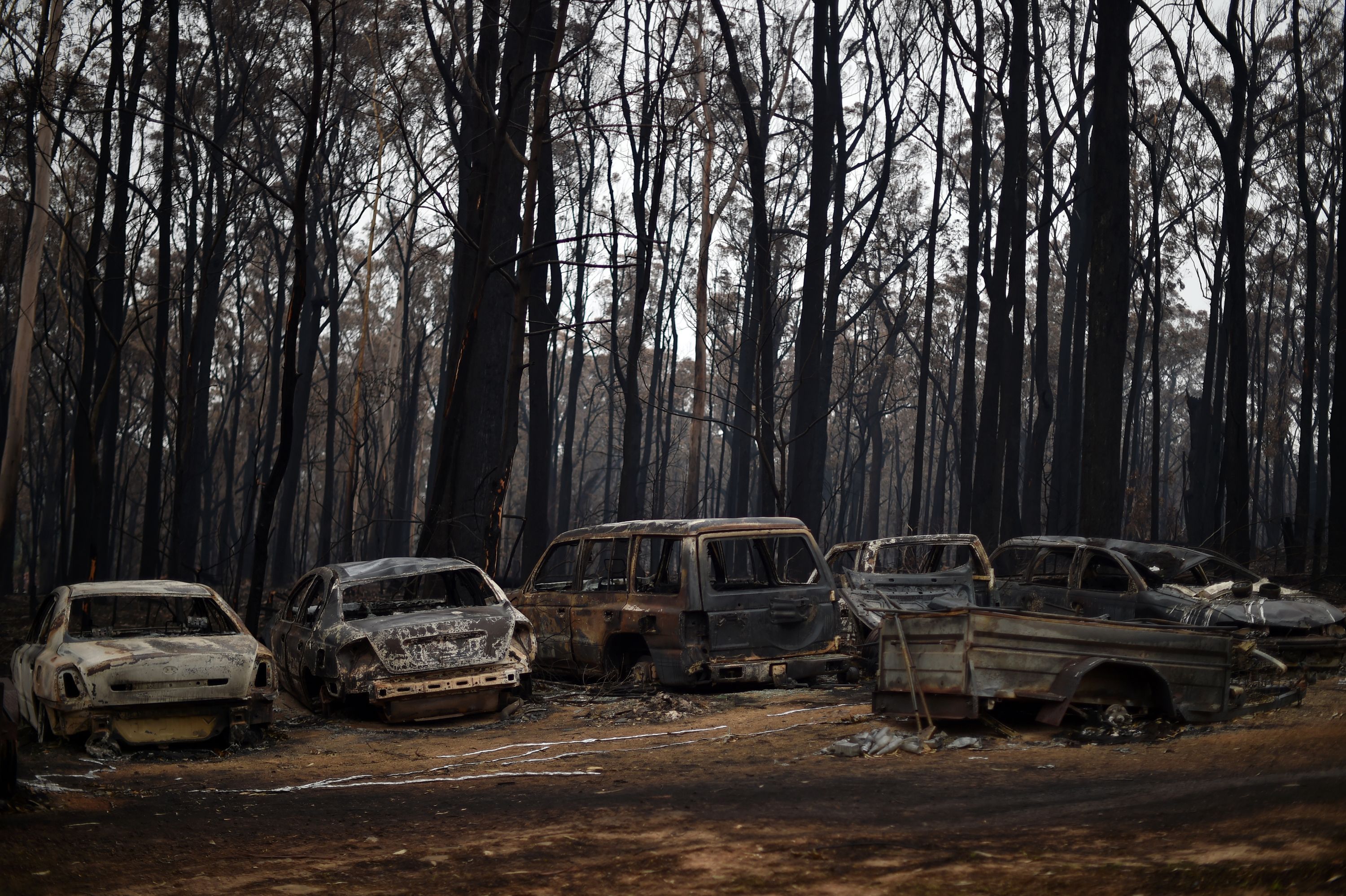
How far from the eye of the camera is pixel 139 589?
9992 millimetres

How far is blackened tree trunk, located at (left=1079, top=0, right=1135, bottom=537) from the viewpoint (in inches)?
693

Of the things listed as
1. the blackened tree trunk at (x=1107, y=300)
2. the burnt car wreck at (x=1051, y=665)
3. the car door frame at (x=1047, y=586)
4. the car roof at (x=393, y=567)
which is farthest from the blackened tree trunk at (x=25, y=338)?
the burnt car wreck at (x=1051, y=665)

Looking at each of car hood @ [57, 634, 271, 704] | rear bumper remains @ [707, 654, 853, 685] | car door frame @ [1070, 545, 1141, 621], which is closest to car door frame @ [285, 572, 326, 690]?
car hood @ [57, 634, 271, 704]

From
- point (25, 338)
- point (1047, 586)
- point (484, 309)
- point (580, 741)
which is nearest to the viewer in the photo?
point (580, 741)

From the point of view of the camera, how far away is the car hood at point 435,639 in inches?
379

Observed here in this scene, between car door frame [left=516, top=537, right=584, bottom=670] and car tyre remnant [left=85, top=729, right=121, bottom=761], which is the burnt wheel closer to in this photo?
car door frame [left=516, top=537, right=584, bottom=670]

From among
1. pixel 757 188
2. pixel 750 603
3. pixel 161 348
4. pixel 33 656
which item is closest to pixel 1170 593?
pixel 750 603

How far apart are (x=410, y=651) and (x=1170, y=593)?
23.2 feet

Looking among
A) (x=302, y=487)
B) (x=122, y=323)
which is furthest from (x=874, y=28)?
(x=302, y=487)

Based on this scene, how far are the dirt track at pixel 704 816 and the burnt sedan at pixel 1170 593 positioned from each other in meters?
1.34

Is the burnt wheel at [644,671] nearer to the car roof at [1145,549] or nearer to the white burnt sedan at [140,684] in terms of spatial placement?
the white burnt sedan at [140,684]

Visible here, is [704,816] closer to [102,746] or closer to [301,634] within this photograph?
[102,746]

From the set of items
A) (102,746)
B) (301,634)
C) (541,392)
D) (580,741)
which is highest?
(541,392)

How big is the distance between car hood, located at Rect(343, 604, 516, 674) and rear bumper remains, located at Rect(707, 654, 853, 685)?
188cm
